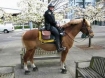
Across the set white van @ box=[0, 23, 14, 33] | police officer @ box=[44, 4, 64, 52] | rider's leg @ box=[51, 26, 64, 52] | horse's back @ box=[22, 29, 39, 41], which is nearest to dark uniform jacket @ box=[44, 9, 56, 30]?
police officer @ box=[44, 4, 64, 52]

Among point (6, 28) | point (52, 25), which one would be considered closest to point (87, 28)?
point (52, 25)

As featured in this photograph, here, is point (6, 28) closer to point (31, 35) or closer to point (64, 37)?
point (31, 35)

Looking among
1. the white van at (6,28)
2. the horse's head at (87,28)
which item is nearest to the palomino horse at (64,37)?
the horse's head at (87,28)

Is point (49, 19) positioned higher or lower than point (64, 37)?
higher

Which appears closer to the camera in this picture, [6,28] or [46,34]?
[46,34]

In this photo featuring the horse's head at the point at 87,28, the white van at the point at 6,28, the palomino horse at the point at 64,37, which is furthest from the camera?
the white van at the point at 6,28

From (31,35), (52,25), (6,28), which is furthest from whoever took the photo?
(6,28)

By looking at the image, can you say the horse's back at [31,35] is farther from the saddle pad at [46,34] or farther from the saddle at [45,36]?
the saddle pad at [46,34]

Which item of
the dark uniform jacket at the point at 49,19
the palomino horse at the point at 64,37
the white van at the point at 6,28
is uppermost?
the dark uniform jacket at the point at 49,19

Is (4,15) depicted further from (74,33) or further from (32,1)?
(74,33)

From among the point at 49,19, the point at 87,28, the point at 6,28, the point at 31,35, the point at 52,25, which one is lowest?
the point at 6,28

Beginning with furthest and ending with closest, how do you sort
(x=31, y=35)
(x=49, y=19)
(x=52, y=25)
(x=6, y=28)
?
(x=6, y=28) < (x=31, y=35) < (x=52, y=25) < (x=49, y=19)

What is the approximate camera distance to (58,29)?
8945mm

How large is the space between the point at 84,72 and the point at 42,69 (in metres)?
2.77
